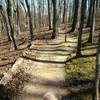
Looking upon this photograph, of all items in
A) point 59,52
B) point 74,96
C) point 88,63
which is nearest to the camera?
point 74,96

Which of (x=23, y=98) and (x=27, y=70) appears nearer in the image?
(x=23, y=98)

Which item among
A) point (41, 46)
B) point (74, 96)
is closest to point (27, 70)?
point (74, 96)

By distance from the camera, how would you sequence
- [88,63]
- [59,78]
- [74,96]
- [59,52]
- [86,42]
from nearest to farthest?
[74,96]
[59,78]
[88,63]
[59,52]
[86,42]

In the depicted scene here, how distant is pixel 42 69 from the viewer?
1400 centimetres

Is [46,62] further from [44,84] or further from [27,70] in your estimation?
[44,84]

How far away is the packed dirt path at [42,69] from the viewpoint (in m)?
11.3

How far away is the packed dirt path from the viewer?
11.3 metres

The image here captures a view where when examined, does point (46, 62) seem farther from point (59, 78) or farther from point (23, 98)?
point (23, 98)

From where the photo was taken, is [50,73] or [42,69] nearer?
[50,73]

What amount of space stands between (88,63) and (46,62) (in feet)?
9.46

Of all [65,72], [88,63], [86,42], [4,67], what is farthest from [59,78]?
[86,42]

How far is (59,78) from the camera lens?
12.6 meters

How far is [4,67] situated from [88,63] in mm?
5219

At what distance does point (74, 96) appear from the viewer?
34.6 ft
